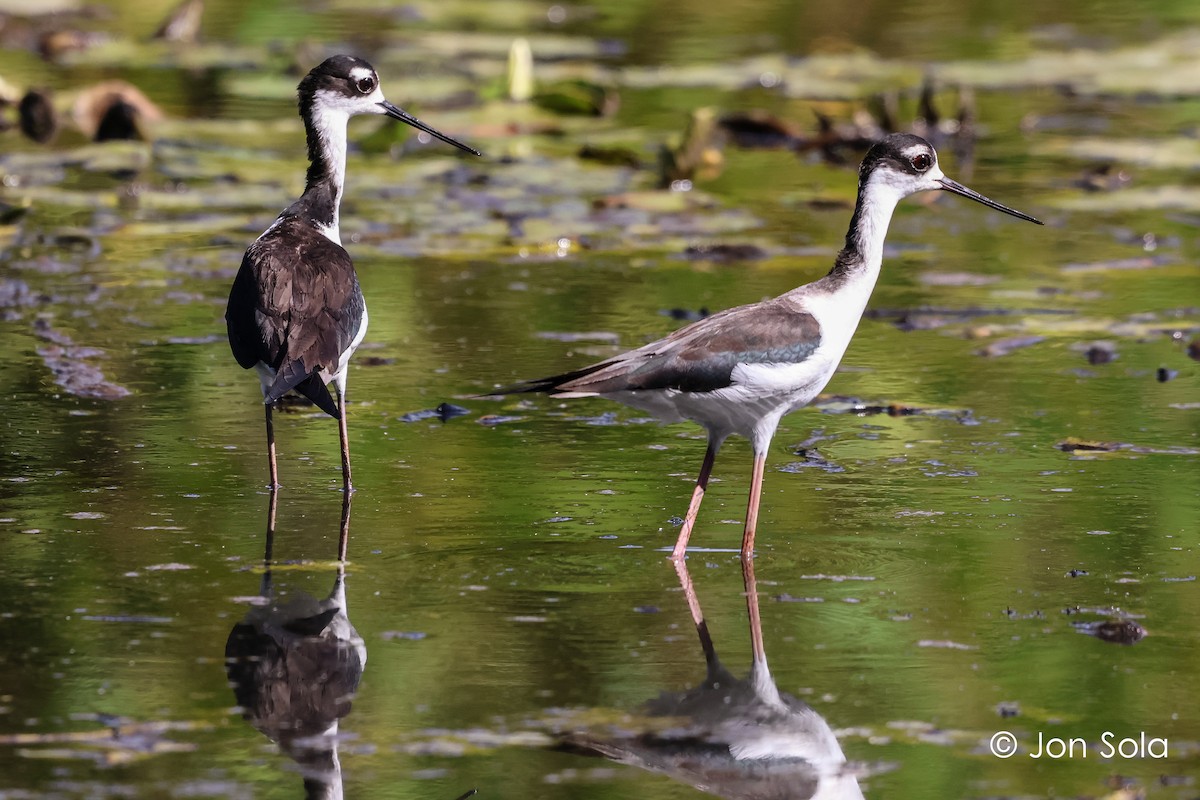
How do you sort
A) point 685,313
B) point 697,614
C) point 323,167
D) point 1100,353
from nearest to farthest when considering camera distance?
point 697,614
point 323,167
point 1100,353
point 685,313

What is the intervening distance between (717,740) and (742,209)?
7220 mm

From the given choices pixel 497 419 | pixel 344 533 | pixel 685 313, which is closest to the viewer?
pixel 344 533

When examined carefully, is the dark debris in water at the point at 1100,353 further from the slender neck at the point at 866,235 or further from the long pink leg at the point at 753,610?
the long pink leg at the point at 753,610

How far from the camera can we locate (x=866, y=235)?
668 cm

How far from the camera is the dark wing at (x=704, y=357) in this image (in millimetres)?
6168

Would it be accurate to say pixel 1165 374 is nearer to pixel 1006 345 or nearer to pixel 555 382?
pixel 1006 345

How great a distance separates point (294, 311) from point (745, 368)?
5.58ft

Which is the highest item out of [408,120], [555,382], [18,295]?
[408,120]

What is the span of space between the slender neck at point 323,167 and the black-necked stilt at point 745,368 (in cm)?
184

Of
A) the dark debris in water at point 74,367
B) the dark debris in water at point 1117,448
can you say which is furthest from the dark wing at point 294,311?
the dark debris in water at point 1117,448

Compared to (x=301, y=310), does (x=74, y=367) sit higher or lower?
lower

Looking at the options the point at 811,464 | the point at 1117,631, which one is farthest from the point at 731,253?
the point at 1117,631

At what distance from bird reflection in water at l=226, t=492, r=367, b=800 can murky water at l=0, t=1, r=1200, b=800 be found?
14mm

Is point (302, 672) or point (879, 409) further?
point (879, 409)
